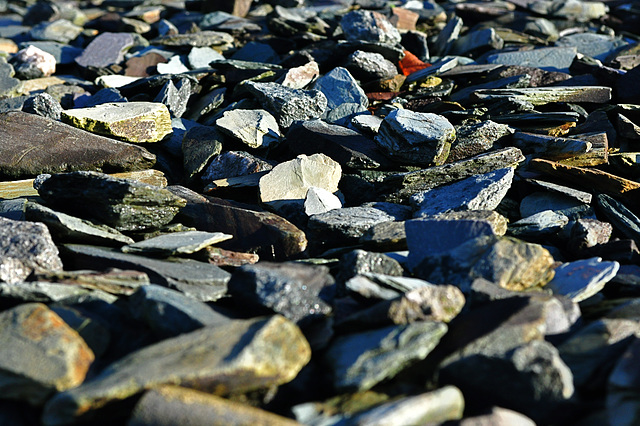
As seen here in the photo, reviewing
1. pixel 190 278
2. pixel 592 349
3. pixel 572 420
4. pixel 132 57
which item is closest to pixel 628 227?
pixel 592 349

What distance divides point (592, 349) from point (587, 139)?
237cm

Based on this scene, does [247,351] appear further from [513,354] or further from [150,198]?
[150,198]

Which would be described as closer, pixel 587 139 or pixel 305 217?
pixel 305 217

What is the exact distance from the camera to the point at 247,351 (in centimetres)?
186

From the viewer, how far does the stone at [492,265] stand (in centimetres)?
257

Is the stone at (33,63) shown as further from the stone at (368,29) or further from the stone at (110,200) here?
the stone at (110,200)

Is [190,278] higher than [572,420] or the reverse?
the reverse

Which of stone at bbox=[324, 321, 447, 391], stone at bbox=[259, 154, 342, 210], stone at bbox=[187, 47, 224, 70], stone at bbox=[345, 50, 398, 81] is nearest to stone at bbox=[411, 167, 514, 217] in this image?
stone at bbox=[259, 154, 342, 210]

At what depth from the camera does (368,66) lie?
17.0 ft

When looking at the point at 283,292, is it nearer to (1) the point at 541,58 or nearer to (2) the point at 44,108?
(2) the point at 44,108

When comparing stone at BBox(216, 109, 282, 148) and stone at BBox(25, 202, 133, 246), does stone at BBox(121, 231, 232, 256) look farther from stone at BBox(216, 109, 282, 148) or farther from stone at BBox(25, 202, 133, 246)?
stone at BBox(216, 109, 282, 148)

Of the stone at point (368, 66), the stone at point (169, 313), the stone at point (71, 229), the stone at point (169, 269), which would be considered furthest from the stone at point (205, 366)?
the stone at point (368, 66)

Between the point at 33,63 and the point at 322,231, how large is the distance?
4.54 m

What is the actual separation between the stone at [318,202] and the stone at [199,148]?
0.90m
